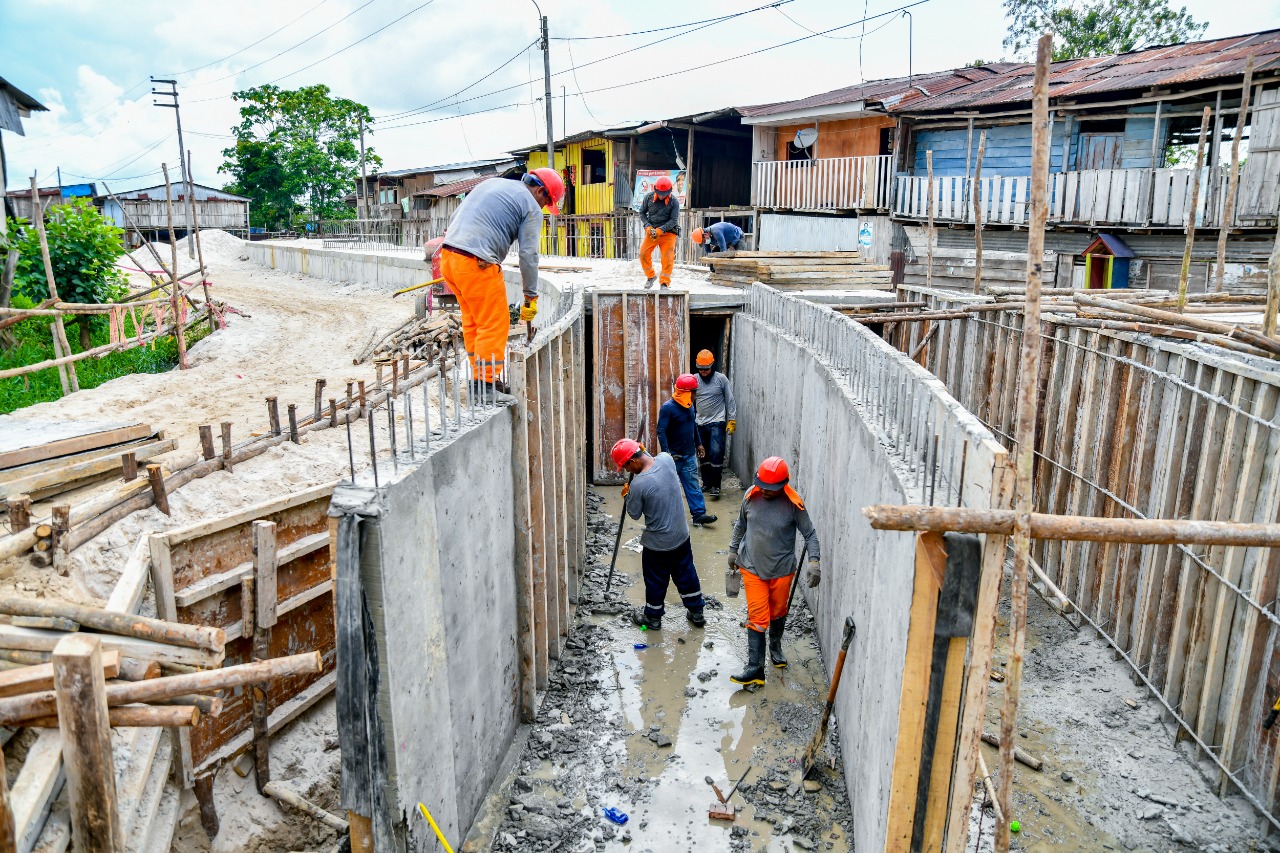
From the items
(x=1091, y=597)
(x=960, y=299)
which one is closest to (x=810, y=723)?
(x=1091, y=597)

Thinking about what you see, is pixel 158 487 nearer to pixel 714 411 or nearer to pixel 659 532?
pixel 659 532

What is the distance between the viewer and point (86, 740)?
314cm

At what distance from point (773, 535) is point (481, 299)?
2.81m

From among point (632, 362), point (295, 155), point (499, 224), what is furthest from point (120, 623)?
point (295, 155)

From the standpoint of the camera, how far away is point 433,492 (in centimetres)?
423

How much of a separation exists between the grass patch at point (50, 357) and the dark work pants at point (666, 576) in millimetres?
9911

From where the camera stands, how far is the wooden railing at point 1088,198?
15.5m

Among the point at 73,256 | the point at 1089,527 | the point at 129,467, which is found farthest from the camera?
the point at 73,256

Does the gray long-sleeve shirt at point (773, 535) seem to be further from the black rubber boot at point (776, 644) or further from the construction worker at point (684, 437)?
the construction worker at point (684, 437)

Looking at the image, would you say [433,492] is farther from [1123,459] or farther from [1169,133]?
[1169,133]

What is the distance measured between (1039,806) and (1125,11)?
103 ft

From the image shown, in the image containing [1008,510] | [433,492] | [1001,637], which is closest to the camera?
[1008,510]

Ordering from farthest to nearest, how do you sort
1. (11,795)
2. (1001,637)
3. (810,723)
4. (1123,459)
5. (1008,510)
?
(1001,637)
(1123,459)
(810,723)
(11,795)
(1008,510)

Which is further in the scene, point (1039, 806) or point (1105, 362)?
point (1105, 362)
